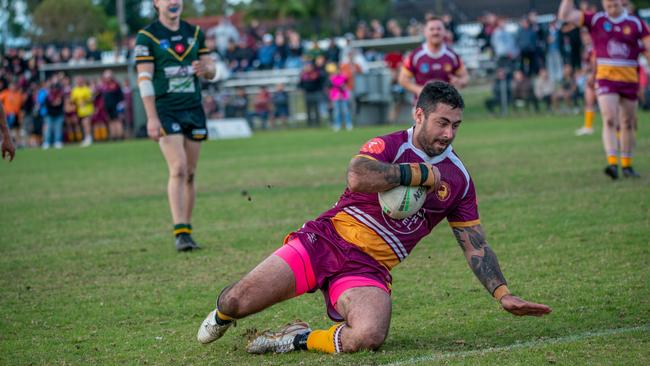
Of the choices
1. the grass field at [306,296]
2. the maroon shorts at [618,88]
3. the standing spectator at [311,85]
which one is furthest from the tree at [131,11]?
the maroon shorts at [618,88]

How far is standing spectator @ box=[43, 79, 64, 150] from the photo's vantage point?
1158 inches

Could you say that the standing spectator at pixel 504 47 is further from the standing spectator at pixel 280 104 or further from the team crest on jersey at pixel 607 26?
the team crest on jersey at pixel 607 26

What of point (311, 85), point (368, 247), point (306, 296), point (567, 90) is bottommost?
point (567, 90)

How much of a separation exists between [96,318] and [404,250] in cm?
234

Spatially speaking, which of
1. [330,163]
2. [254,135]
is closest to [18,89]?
[254,135]

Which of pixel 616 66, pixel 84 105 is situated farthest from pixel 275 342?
pixel 84 105

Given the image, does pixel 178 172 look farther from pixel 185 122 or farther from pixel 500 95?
pixel 500 95

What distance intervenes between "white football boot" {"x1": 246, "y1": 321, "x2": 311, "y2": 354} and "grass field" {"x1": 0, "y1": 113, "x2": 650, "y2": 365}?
3.4 inches

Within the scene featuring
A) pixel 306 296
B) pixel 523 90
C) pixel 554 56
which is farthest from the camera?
pixel 554 56

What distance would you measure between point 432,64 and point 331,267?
8.19 m

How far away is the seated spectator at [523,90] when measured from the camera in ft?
98.0

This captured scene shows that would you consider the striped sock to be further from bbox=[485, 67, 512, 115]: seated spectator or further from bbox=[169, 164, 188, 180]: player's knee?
bbox=[485, 67, 512, 115]: seated spectator

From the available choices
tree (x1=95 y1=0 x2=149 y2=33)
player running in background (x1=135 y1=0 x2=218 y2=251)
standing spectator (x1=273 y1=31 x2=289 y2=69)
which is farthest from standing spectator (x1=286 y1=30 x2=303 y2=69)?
tree (x1=95 y1=0 x2=149 y2=33)

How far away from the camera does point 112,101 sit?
30.6 metres
